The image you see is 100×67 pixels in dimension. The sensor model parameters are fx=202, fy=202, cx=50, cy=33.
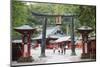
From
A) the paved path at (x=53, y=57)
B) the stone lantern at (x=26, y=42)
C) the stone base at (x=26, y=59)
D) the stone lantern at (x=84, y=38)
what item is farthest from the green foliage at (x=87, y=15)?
the stone base at (x=26, y=59)

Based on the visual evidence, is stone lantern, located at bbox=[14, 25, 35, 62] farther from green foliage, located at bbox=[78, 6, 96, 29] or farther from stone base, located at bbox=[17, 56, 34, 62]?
green foliage, located at bbox=[78, 6, 96, 29]

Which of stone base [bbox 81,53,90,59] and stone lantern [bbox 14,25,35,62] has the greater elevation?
stone lantern [bbox 14,25,35,62]

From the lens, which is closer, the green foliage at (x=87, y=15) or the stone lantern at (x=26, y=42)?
the stone lantern at (x=26, y=42)

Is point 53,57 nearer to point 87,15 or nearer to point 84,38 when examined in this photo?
point 84,38

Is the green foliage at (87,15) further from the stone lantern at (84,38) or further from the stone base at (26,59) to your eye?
the stone base at (26,59)

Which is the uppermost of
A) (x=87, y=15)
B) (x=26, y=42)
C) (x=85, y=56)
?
(x=87, y=15)

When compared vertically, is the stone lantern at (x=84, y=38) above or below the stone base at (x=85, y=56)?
above

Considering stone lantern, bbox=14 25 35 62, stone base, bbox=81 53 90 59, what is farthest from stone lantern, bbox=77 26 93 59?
stone lantern, bbox=14 25 35 62

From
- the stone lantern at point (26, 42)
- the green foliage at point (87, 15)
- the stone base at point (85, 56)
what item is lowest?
the stone base at point (85, 56)

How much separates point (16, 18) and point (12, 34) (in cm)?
19

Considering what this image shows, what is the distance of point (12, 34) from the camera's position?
2262mm

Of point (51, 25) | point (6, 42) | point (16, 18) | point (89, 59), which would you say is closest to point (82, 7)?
point (51, 25)

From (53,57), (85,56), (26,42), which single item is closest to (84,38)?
(85,56)

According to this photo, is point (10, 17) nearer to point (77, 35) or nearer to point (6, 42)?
point (6, 42)
